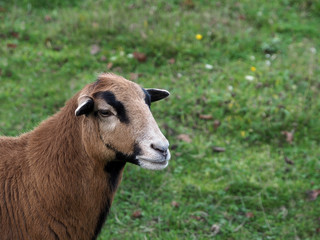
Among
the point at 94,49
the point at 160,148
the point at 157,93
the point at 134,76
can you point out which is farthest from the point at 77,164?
the point at 94,49

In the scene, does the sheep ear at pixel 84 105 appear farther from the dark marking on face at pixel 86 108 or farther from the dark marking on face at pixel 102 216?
the dark marking on face at pixel 102 216

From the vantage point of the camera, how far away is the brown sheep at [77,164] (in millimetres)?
3520

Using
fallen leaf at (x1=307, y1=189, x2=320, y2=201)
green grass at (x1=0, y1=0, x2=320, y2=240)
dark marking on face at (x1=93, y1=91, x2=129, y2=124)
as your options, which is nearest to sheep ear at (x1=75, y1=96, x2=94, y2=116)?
dark marking on face at (x1=93, y1=91, x2=129, y2=124)

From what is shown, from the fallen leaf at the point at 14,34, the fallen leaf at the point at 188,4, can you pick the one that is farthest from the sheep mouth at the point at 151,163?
the fallen leaf at the point at 188,4

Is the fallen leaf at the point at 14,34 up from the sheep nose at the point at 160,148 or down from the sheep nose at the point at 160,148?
down

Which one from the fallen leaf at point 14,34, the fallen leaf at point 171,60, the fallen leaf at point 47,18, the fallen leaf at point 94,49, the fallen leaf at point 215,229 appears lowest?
the fallen leaf at point 215,229

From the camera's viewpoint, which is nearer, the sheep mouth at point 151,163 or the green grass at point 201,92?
the sheep mouth at point 151,163

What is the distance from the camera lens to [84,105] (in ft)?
11.3

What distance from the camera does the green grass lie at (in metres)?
5.35

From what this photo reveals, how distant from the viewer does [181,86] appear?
23.5ft

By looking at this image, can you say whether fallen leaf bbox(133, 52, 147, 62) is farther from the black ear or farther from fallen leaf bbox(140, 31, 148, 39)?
the black ear

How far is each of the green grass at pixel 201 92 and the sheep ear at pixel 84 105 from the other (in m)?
1.90

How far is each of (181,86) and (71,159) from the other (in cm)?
373

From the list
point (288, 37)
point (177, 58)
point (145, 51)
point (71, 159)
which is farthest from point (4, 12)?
point (71, 159)
